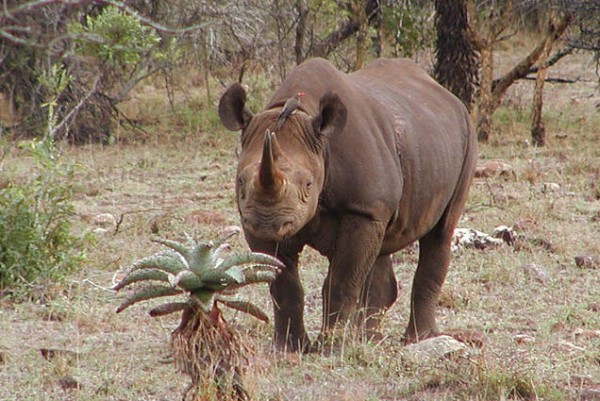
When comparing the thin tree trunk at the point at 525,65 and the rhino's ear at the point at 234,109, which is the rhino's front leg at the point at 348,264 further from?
the thin tree trunk at the point at 525,65

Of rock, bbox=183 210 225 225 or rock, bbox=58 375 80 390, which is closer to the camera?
rock, bbox=58 375 80 390

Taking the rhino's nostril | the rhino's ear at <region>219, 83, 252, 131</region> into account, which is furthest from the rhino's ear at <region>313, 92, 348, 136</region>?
the rhino's nostril

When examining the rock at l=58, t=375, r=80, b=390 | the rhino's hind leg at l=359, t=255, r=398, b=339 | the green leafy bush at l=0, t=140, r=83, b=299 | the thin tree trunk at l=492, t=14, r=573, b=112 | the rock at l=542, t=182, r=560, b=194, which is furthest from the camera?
the thin tree trunk at l=492, t=14, r=573, b=112

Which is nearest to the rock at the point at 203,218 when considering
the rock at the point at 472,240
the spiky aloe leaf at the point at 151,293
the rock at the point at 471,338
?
the rock at the point at 472,240

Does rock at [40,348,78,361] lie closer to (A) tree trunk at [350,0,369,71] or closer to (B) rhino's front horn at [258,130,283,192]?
(B) rhino's front horn at [258,130,283,192]

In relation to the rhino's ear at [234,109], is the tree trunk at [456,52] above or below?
above

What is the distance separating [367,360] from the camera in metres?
6.28

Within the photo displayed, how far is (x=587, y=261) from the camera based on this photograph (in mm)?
9328

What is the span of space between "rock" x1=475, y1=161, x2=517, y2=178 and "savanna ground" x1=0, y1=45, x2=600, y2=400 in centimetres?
6

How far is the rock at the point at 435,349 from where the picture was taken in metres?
6.12

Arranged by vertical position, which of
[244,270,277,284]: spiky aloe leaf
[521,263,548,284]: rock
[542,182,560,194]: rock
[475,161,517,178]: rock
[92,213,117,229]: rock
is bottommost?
[521,263,548,284]: rock

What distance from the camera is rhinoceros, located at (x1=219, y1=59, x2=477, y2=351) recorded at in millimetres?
6012

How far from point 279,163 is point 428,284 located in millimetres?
2069

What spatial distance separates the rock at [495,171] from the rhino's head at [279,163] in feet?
22.3
